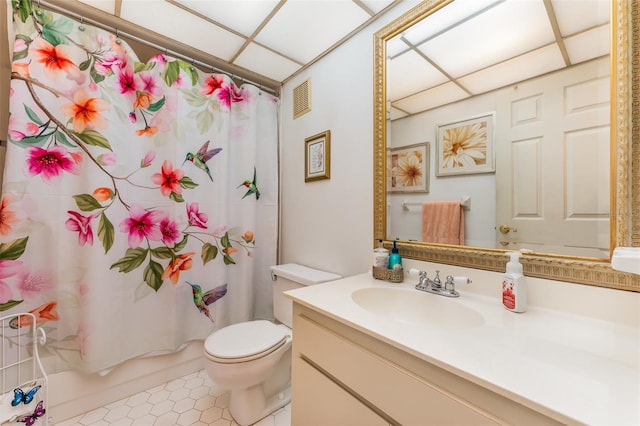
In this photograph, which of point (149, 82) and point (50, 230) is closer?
point (50, 230)

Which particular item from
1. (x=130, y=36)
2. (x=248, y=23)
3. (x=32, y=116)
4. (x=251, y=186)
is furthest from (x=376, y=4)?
(x=32, y=116)

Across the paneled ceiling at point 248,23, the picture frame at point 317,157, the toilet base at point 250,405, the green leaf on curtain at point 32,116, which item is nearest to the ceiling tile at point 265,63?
the paneled ceiling at point 248,23

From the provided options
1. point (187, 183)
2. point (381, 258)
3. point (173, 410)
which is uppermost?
point (187, 183)

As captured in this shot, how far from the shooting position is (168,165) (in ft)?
5.15

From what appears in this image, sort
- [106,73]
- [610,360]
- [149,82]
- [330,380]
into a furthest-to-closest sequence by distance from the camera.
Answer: [149,82], [106,73], [330,380], [610,360]

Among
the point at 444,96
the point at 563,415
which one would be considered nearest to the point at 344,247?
the point at 444,96

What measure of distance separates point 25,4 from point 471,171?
6.97 feet

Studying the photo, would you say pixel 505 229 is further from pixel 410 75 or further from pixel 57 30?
pixel 57 30

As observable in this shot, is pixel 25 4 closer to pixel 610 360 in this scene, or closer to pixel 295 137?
pixel 295 137

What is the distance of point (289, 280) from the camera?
1.60m

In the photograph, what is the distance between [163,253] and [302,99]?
1.36m

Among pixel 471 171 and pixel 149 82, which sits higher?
pixel 149 82

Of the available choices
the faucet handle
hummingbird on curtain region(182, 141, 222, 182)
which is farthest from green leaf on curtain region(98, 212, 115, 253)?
the faucet handle

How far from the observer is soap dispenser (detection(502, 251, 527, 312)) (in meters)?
0.81
